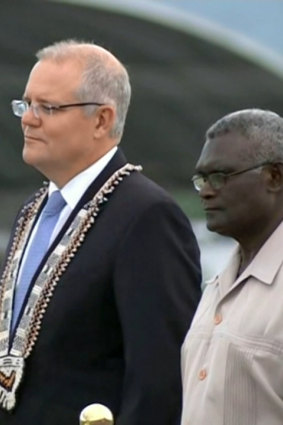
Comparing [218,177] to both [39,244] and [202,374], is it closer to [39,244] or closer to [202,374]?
[202,374]

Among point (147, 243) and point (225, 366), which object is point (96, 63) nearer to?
point (147, 243)

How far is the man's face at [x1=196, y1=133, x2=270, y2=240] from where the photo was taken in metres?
3.31

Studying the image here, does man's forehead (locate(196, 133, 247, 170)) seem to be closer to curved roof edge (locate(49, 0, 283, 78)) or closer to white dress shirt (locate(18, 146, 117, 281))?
white dress shirt (locate(18, 146, 117, 281))

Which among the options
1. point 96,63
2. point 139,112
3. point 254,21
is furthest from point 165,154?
point 96,63

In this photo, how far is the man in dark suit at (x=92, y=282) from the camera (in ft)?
12.6

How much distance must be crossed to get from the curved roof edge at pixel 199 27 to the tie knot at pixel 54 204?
2814 millimetres

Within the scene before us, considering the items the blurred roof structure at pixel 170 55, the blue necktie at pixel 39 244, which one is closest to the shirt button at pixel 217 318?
the blue necktie at pixel 39 244

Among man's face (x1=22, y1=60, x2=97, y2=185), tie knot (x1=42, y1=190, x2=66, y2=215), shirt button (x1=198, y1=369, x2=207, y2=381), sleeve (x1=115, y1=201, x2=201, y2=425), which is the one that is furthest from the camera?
tie knot (x1=42, y1=190, x2=66, y2=215)

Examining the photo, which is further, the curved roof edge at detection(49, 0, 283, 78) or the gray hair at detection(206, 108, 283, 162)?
the curved roof edge at detection(49, 0, 283, 78)

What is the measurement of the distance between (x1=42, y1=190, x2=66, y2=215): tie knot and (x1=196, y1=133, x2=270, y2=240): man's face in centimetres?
77

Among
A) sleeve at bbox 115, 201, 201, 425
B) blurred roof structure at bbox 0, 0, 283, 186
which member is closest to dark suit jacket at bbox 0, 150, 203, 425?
sleeve at bbox 115, 201, 201, 425

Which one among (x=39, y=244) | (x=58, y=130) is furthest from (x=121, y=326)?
(x=58, y=130)

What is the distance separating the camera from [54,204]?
409cm

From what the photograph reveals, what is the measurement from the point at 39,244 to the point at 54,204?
11 cm
